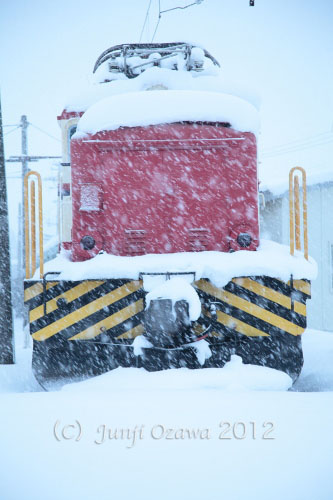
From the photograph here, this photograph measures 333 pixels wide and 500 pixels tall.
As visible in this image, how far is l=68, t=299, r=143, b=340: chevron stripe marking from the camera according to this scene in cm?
379

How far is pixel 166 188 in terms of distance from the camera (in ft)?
14.3

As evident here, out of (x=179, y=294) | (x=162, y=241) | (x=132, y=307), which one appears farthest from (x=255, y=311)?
(x=162, y=241)

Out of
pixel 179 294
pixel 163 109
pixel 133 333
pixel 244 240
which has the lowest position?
pixel 133 333

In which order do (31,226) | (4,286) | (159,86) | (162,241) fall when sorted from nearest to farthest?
(31,226)
(162,241)
(159,86)
(4,286)

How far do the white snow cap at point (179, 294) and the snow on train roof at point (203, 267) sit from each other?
16cm

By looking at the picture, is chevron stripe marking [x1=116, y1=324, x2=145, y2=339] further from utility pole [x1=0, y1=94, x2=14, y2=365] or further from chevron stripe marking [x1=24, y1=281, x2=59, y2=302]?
utility pole [x1=0, y1=94, x2=14, y2=365]

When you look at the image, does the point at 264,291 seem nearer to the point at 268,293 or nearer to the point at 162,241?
the point at 268,293

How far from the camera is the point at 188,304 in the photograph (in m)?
3.45

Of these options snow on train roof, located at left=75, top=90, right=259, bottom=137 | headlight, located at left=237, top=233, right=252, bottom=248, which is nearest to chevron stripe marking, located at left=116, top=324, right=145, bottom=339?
headlight, located at left=237, top=233, right=252, bottom=248

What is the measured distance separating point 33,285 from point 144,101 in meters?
1.84

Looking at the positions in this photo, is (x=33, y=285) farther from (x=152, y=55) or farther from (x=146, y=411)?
(x=152, y=55)

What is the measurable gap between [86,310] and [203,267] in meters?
0.98

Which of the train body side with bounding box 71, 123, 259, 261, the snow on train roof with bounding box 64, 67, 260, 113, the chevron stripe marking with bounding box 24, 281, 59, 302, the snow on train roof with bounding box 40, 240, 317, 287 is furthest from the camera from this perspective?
the snow on train roof with bounding box 64, 67, 260, 113

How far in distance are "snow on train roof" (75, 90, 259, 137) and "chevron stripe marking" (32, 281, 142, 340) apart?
1.47 meters
